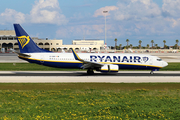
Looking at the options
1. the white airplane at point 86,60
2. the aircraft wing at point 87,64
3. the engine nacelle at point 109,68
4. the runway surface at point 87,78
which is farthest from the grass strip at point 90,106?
the white airplane at point 86,60

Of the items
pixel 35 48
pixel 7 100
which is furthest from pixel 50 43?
pixel 7 100

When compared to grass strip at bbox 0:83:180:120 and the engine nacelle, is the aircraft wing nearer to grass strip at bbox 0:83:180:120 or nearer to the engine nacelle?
the engine nacelle

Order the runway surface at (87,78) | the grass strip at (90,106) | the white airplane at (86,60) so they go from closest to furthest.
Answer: the grass strip at (90,106), the runway surface at (87,78), the white airplane at (86,60)

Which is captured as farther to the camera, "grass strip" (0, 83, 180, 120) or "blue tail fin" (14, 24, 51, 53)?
"blue tail fin" (14, 24, 51, 53)

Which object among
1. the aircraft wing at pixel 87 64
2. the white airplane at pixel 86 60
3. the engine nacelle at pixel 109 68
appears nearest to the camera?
the engine nacelle at pixel 109 68

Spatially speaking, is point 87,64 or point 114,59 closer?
point 87,64

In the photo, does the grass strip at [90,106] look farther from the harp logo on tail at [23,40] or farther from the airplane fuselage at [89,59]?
the harp logo on tail at [23,40]

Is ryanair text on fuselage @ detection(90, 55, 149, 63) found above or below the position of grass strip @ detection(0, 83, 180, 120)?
above

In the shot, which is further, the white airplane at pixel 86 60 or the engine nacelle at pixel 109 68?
the white airplane at pixel 86 60

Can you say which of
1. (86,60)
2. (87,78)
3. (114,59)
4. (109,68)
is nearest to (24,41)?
(86,60)

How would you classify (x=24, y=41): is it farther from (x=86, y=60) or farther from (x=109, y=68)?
(x=109, y=68)

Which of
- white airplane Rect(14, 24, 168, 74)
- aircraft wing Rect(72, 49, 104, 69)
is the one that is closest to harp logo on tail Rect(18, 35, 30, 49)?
white airplane Rect(14, 24, 168, 74)

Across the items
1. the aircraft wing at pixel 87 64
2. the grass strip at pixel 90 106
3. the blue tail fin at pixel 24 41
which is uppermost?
the blue tail fin at pixel 24 41

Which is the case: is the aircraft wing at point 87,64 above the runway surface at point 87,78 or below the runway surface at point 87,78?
above
